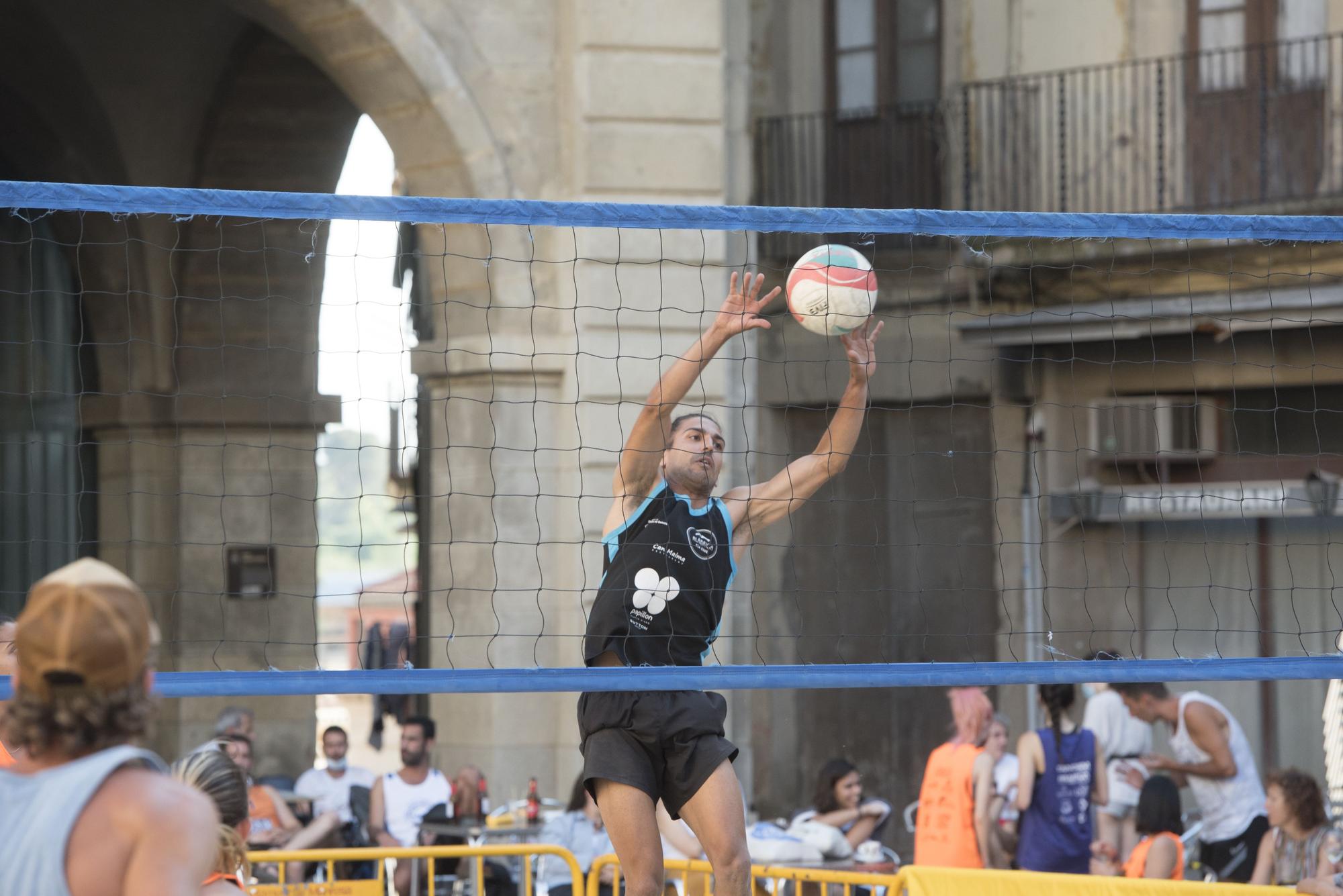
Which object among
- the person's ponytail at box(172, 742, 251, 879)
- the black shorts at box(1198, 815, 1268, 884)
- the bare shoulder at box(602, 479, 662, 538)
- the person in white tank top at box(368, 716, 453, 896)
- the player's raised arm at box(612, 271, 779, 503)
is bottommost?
the black shorts at box(1198, 815, 1268, 884)

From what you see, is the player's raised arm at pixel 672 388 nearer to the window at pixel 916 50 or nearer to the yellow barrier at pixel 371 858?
the yellow barrier at pixel 371 858

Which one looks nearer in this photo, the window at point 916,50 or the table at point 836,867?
the table at point 836,867

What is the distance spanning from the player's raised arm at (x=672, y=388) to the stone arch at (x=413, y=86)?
4.58 m

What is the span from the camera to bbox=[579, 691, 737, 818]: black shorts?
4891mm

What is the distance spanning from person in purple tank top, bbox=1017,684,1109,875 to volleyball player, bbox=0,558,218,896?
5791 mm

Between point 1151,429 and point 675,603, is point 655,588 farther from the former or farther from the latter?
point 1151,429

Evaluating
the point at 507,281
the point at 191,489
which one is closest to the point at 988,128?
the point at 507,281

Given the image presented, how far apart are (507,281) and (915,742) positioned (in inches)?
194

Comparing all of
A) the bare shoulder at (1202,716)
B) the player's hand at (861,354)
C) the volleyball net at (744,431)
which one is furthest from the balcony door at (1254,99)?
the player's hand at (861,354)

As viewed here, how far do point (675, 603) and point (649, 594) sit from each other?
8 cm

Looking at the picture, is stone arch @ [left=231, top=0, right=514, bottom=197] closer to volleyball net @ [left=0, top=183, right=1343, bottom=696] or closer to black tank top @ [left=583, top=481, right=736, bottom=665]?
volleyball net @ [left=0, top=183, right=1343, bottom=696]

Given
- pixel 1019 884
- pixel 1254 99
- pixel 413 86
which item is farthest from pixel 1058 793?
pixel 1254 99

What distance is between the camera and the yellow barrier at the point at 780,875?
5.97m

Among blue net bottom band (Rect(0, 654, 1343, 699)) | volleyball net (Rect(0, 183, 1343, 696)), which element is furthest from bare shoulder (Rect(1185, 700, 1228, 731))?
blue net bottom band (Rect(0, 654, 1343, 699))
